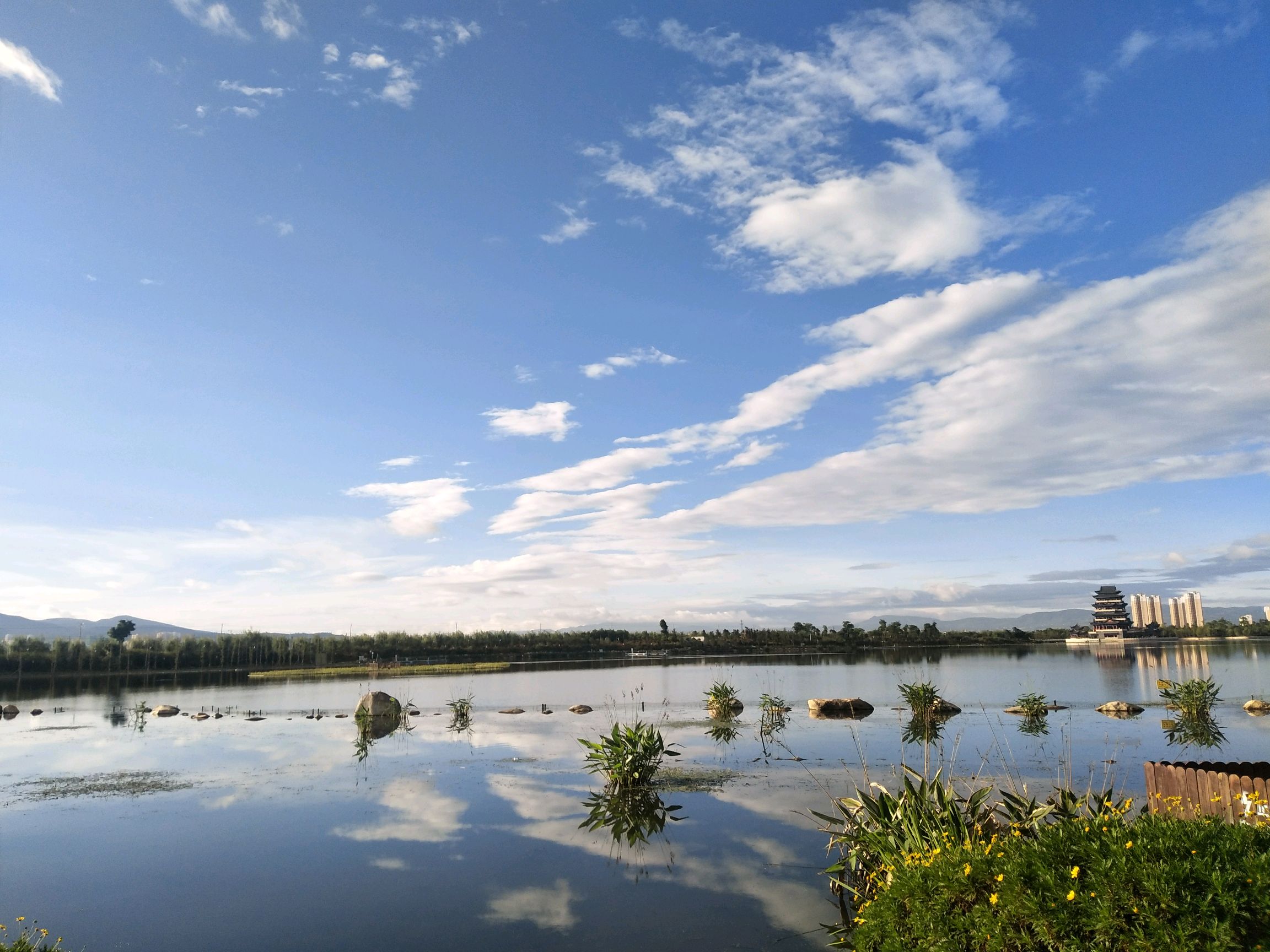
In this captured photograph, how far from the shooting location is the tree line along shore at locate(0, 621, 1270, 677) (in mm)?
77188

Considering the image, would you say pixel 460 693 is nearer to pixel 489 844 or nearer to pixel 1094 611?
pixel 489 844

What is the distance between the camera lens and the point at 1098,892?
5.27 meters

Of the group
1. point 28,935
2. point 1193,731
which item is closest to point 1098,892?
point 28,935

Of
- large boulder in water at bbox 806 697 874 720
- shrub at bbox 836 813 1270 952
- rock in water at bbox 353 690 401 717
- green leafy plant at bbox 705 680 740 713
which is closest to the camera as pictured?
shrub at bbox 836 813 1270 952

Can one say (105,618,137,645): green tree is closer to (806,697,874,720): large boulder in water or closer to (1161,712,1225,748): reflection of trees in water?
(806,697,874,720): large boulder in water

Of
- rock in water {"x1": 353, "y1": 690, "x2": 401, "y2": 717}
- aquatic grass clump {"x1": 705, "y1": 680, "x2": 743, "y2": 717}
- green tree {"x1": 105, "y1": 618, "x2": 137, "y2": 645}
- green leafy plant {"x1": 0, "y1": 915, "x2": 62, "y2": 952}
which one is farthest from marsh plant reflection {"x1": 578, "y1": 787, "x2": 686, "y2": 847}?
green tree {"x1": 105, "y1": 618, "x2": 137, "y2": 645}

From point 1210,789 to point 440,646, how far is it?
320ft

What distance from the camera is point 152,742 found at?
94.8 feet

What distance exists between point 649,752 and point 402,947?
9300mm

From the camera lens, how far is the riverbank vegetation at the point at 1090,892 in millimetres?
4926

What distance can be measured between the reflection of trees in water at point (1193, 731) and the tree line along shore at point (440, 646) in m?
67.7

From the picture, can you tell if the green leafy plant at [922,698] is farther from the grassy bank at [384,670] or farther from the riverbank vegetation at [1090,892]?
the grassy bank at [384,670]

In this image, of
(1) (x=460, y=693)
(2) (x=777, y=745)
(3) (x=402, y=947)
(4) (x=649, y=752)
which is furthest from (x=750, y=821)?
(1) (x=460, y=693)

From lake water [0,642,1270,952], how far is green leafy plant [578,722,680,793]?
0.83 meters
